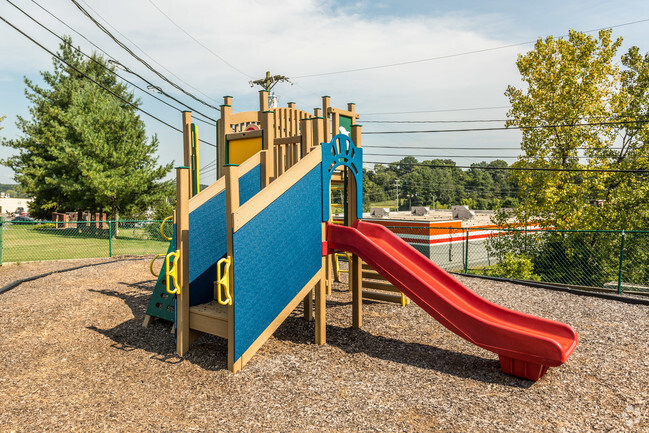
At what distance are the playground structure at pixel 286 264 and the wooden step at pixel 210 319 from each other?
12 mm

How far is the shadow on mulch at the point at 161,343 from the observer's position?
4941 mm

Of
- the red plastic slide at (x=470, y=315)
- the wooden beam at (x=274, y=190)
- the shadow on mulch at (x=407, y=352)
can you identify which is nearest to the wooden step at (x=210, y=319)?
the shadow on mulch at (x=407, y=352)

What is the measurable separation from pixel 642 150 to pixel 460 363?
16.9 m

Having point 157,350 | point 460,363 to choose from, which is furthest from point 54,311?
point 460,363

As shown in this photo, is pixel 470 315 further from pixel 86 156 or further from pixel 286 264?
pixel 86 156

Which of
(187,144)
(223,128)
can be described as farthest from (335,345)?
(223,128)

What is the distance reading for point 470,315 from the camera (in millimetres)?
4680

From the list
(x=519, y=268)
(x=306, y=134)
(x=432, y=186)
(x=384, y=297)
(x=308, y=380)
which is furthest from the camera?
(x=432, y=186)

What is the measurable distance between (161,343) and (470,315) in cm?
394

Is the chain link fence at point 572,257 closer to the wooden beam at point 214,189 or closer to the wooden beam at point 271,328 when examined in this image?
the wooden beam at point 271,328

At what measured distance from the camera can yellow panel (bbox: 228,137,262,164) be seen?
6406 mm

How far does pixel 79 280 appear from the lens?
29.3ft

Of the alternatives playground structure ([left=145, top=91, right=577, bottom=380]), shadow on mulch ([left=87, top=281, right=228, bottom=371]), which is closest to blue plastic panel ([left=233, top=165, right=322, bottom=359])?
playground structure ([left=145, top=91, right=577, bottom=380])

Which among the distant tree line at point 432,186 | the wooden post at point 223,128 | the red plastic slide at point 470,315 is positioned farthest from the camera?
the distant tree line at point 432,186
